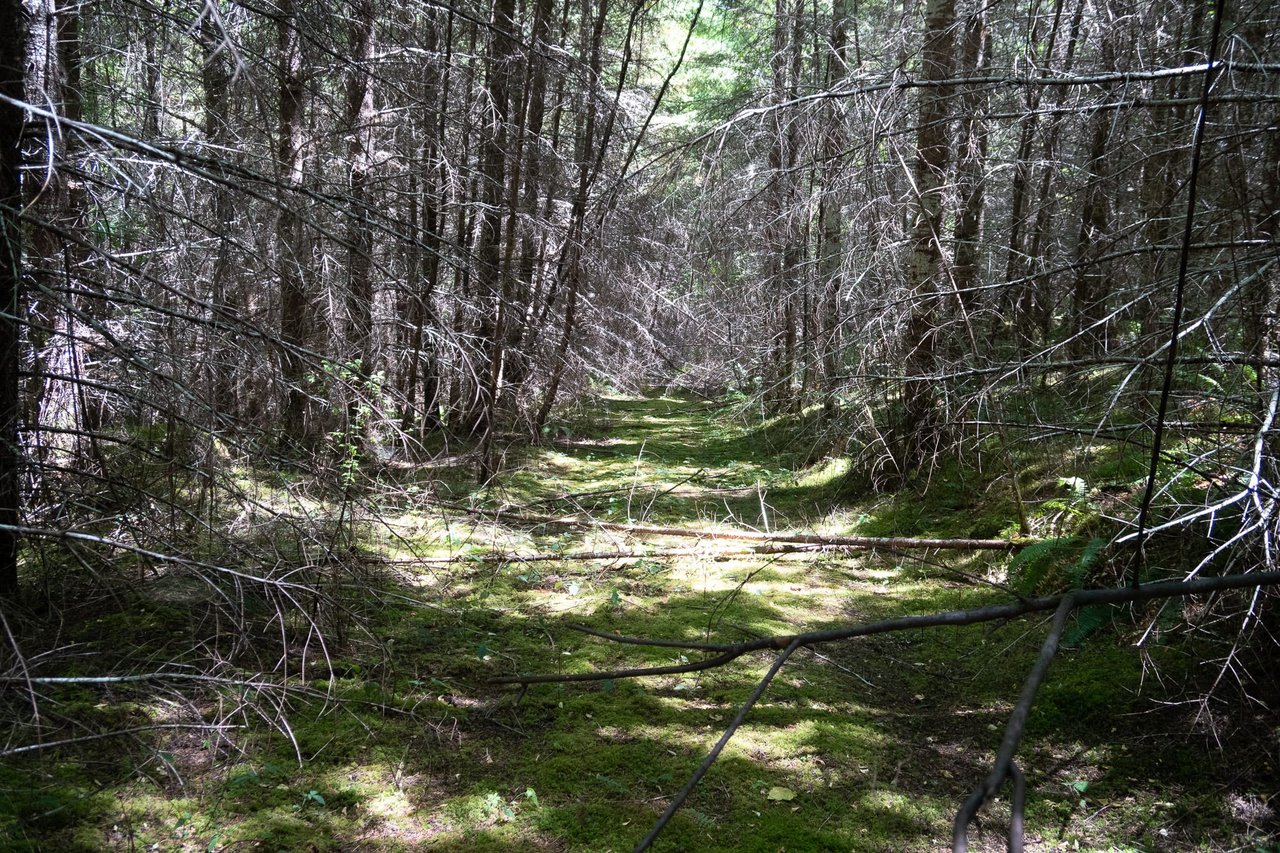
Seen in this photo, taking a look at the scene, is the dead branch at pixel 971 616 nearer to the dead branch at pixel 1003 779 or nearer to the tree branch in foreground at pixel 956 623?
the tree branch in foreground at pixel 956 623

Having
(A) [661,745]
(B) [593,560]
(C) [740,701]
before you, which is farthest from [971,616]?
(B) [593,560]

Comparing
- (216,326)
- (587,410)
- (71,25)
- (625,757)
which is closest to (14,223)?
(216,326)

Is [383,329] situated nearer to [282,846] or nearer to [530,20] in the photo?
[530,20]

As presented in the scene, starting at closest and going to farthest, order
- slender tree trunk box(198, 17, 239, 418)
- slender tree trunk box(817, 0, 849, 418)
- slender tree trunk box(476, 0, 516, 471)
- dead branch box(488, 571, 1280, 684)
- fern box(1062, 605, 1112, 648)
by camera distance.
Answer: dead branch box(488, 571, 1280, 684) → slender tree trunk box(198, 17, 239, 418) → fern box(1062, 605, 1112, 648) → slender tree trunk box(817, 0, 849, 418) → slender tree trunk box(476, 0, 516, 471)

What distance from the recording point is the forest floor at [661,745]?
9.12 ft

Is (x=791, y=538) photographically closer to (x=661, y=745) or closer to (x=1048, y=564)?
(x=1048, y=564)

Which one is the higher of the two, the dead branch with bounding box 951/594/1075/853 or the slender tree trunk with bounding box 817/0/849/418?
the slender tree trunk with bounding box 817/0/849/418

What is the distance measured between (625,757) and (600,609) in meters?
1.66

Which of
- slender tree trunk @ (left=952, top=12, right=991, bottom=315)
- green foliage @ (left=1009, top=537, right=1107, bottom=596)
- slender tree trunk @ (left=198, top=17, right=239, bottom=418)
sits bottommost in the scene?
green foliage @ (left=1009, top=537, right=1107, bottom=596)

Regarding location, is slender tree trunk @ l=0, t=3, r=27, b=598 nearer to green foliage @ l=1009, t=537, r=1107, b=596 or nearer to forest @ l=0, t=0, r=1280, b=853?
forest @ l=0, t=0, r=1280, b=853

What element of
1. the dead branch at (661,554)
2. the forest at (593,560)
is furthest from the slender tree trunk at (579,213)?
the dead branch at (661,554)

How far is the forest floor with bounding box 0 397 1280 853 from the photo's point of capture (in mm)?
2779

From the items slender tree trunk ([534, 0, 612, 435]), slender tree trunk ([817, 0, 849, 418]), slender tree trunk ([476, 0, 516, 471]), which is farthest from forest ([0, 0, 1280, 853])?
slender tree trunk ([534, 0, 612, 435])

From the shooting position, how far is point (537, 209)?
420 inches
